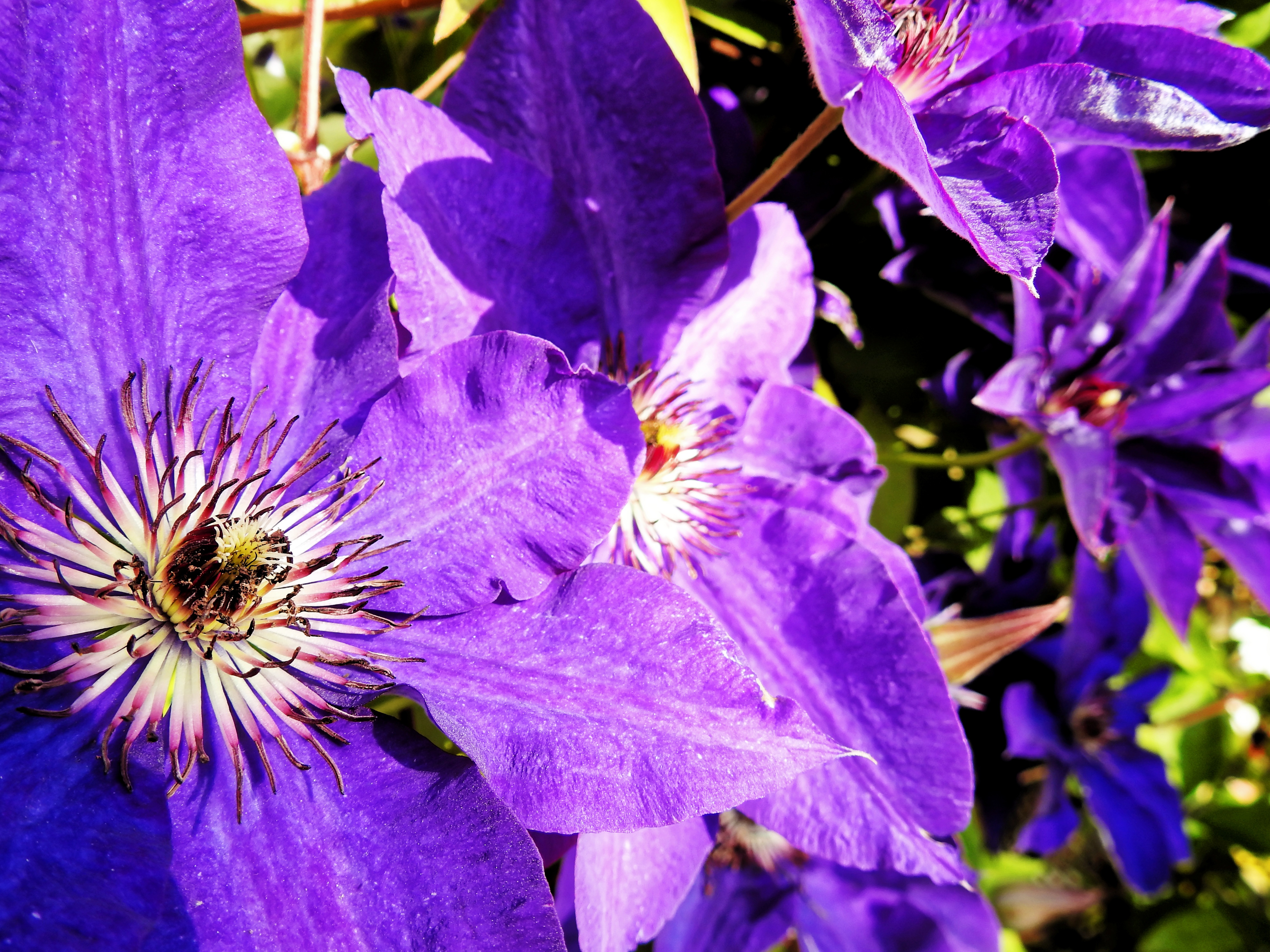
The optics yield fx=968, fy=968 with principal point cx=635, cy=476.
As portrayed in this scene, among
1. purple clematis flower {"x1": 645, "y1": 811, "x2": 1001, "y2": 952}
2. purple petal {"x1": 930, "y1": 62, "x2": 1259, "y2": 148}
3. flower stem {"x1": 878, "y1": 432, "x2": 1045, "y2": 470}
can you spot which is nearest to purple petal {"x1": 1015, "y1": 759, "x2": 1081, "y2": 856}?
purple clematis flower {"x1": 645, "y1": 811, "x2": 1001, "y2": 952}

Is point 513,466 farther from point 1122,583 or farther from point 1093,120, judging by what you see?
point 1122,583

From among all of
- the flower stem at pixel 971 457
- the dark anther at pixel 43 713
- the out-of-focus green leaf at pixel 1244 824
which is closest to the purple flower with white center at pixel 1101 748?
the flower stem at pixel 971 457

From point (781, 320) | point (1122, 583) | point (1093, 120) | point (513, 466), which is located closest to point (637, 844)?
point (513, 466)

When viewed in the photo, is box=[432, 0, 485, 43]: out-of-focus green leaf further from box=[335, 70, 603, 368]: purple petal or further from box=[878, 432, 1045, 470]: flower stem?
box=[878, 432, 1045, 470]: flower stem

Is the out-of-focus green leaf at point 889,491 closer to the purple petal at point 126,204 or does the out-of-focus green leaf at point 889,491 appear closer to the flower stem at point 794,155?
the flower stem at point 794,155

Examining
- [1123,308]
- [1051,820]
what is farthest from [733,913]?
[1123,308]

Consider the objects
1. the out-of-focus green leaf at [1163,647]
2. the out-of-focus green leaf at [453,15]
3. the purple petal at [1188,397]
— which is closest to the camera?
the out-of-focus green leaf at [453,15]
